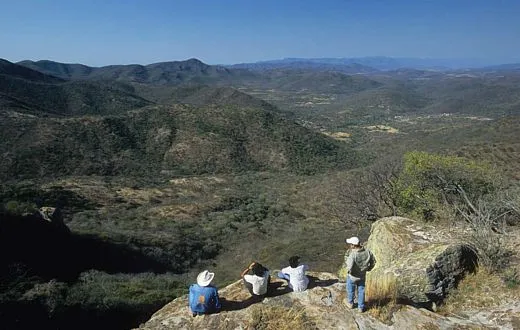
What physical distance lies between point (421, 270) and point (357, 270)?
1627mm

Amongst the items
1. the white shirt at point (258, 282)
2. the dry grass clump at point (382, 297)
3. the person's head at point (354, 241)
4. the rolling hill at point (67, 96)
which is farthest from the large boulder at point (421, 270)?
the rolling hill at point (67, 96)

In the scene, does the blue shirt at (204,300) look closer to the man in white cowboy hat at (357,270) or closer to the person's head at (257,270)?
the person's head at (257,270)

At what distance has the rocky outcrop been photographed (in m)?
7.07

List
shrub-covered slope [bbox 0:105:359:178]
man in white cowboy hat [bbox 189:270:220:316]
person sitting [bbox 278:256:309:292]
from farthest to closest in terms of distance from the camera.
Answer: shrub-covered slope [bbox 0:105:359:178] → person sitting [bbox 278:256:309:292] → man in white cowboy hat [bbox 189:270:220:316]

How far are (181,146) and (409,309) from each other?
59208 mm

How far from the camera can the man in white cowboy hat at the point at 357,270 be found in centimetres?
739

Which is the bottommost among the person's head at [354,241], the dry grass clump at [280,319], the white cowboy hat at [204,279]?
the dry grass clump at [280,319]

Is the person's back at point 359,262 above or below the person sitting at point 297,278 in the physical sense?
above

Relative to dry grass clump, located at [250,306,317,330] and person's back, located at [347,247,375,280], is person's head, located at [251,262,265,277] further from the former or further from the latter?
person's back, located at [347,247,375,280]

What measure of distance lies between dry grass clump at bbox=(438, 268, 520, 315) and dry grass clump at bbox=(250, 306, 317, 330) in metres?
2.69

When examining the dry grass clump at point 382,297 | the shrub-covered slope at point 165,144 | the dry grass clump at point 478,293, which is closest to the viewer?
the dry grass clump at point 382,297

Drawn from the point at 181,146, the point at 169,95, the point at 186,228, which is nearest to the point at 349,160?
the point at 181,146

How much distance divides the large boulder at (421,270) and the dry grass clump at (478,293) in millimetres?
147

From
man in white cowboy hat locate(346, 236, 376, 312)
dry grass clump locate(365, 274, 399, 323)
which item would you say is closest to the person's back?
man in white cowboy hat locate(346, 236, 376, 312)
